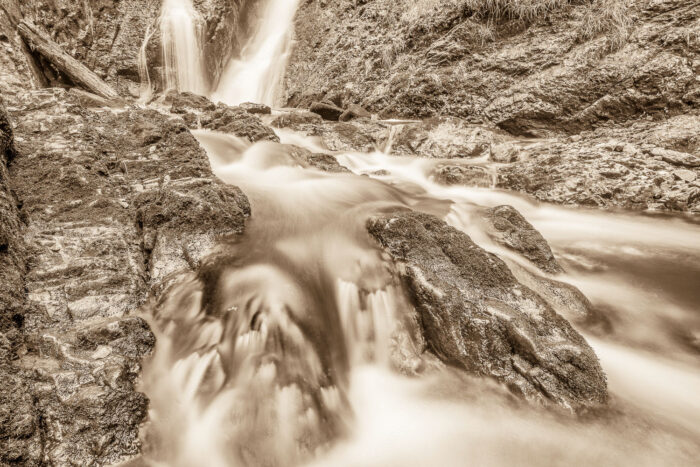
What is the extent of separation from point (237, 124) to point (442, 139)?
392 centimetres

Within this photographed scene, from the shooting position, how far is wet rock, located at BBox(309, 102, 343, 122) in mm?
8930

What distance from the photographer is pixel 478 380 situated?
2490 mm

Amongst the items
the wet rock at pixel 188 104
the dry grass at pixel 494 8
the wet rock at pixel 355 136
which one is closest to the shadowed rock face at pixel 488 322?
the wet rock at pixel 355 136

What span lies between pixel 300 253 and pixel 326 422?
1.55 m

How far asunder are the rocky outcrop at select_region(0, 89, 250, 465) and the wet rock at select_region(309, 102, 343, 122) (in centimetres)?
492

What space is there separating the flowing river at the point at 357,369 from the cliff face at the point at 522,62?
3.47 meters

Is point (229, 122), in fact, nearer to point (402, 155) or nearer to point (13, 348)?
point (402, 155)

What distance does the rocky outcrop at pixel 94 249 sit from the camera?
1.84 metres

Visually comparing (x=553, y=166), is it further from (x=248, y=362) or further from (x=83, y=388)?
(x=83, y=388)

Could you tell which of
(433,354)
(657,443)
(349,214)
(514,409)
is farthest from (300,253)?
(657,443)

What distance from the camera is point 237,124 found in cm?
657

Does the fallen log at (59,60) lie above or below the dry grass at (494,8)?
below

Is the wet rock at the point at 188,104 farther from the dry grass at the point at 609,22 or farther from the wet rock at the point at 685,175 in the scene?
the wet rock at the point at 685,175

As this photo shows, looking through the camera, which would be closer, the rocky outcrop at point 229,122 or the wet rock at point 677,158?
the wet rock at point 677,158
